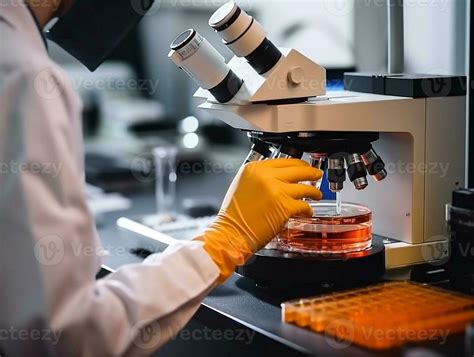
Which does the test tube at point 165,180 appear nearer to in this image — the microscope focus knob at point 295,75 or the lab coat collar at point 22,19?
the microscope focus knob at point 295,75

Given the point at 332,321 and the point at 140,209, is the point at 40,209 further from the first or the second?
the point at 140,209

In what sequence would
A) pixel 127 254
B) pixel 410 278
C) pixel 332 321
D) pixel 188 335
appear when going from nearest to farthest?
pixel 332 321, pixel 410 278, pixel 188 335, pixel 127 254

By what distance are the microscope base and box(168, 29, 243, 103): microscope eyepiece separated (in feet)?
0.94

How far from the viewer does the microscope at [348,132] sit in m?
1.36

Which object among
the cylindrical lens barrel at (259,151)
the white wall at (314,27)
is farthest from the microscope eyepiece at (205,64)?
the white wall at (314,27)

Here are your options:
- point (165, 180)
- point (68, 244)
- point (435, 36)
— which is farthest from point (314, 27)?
point (68, 244)

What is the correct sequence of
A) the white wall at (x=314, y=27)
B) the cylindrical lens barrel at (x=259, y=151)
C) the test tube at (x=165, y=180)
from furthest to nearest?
the white wall at (x=314, y=27) → the test tube at (x=165, y=180) → the cylindrical lens barrel at (x=259, y=151)

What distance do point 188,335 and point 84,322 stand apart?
0.53m

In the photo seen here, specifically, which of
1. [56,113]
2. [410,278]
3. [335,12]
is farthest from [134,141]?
[56,113]

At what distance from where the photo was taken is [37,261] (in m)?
1.09

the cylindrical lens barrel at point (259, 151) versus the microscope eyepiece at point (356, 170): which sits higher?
the cylindrical lens barrel at point (259, 151)

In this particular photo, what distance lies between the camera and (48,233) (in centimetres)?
110

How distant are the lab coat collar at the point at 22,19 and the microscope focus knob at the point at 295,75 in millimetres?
410

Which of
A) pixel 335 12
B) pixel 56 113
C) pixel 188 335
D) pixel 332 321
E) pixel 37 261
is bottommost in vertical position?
pixel 188 335
